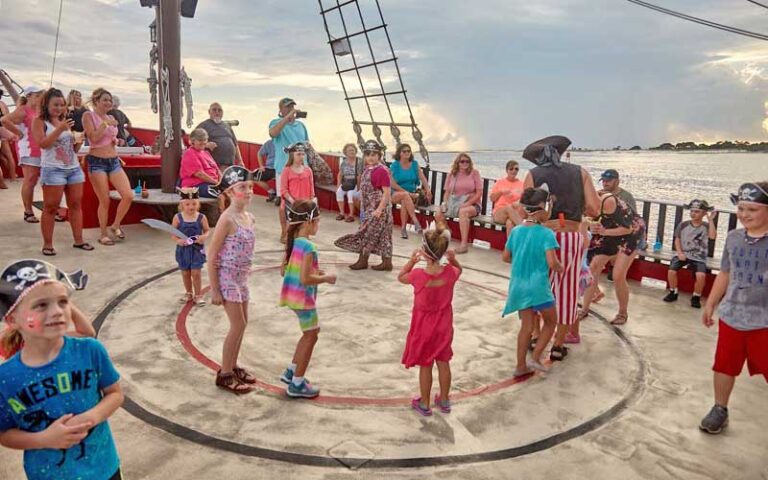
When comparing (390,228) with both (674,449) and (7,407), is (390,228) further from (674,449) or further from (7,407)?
(7,407)

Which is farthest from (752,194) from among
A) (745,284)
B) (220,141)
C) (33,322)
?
(220,141)

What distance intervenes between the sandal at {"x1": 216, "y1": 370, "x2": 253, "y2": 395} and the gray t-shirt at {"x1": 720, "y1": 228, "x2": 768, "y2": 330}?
11.2ft

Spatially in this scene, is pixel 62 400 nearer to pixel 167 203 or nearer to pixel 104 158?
pixel 104 158

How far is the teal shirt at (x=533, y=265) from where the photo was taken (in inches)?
187

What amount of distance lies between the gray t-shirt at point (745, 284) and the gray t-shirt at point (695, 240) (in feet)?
12.5

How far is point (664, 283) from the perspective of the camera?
26.9ft

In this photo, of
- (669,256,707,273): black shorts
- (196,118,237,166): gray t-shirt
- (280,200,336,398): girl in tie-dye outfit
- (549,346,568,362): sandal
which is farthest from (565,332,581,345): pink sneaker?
(196,118,237,166): gray t-shirt

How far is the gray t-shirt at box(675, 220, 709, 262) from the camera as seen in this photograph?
7586 millimetres

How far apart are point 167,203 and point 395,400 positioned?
600cm

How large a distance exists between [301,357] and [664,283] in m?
5.84

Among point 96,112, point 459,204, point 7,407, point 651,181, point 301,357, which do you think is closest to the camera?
point 7,407

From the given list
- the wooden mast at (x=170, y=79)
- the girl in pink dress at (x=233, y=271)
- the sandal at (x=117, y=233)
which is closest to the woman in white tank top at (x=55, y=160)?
the sandal at (x=117, y=233)

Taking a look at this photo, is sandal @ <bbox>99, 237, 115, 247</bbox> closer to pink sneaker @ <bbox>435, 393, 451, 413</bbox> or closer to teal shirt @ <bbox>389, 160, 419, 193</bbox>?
teal shirt @ <bbox>389, 160, 419, 193</bbox>

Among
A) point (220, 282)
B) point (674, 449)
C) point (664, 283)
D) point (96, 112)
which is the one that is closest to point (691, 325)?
point (664, 283)
